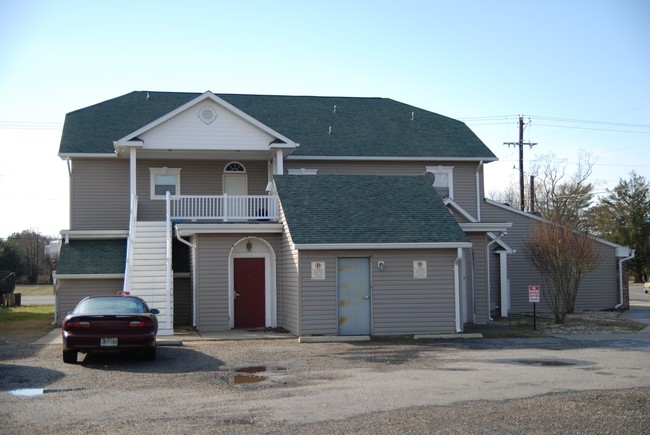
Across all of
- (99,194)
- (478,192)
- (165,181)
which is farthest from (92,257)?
(478,192)

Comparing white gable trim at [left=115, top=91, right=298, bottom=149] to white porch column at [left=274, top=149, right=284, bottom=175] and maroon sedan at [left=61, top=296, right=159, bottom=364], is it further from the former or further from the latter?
maroon sedan at [left=61, top=296, right=159, bottom=364]

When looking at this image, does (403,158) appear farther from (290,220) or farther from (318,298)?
(318,298)

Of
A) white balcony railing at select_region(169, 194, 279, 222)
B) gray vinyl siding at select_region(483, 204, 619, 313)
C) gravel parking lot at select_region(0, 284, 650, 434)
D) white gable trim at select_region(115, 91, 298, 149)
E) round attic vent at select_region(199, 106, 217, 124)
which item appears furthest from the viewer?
gray vinyl siding at select_region(483, 204, 619, 313)

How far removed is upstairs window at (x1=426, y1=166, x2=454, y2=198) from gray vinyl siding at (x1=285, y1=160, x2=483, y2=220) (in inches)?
5.2

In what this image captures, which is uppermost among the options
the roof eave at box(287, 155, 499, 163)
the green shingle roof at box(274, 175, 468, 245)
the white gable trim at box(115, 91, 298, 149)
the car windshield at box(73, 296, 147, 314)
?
the white gable trim at box(115, 91, 298, 149)

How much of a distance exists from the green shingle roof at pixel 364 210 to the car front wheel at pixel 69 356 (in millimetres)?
6879

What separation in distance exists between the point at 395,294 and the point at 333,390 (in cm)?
939

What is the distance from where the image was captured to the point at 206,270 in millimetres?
22250

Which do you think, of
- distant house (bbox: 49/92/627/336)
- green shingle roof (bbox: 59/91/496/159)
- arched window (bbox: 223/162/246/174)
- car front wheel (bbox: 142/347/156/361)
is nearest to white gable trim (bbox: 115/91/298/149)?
distant house (bbox: 49/92/627/336)

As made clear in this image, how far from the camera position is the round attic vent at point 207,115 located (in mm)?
25391

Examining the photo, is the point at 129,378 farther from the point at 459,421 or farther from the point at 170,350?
the point at 459,421

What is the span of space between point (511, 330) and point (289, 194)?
762 cm

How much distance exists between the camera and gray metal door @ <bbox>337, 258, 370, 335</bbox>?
810 inches

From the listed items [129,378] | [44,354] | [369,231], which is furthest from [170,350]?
[369,231]
